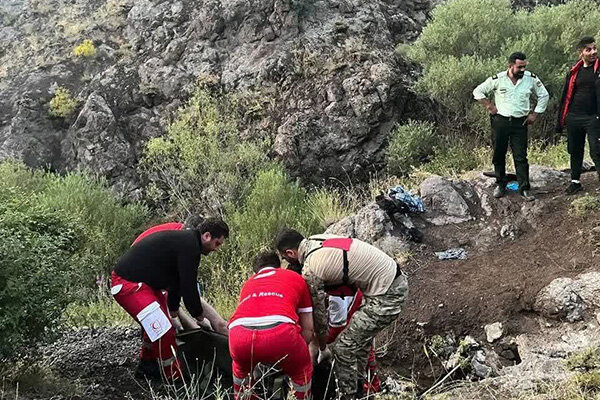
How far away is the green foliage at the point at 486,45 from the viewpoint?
528 inches

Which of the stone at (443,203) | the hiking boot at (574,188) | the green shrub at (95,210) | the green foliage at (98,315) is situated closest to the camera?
the green foliage at (98,315)

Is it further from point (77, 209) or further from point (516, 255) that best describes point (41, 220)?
point (77, 209)

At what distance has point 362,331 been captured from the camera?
170 inches

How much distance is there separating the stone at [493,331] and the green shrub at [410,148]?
7.81m

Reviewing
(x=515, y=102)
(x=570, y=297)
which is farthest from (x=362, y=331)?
(x=515, y=102)

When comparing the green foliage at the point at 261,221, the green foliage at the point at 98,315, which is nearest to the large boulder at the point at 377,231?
the green foliage at the point at 261,221

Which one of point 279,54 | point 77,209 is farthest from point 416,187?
point 279,54

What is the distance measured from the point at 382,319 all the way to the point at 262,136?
37.8ft

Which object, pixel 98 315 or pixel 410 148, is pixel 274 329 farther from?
pixel 410 148

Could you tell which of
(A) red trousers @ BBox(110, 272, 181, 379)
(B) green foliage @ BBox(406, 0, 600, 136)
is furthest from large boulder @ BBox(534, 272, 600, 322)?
(B) green foliage @ BBox(406, 0, 600, 136)

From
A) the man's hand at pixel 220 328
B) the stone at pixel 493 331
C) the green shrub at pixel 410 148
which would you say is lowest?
the green shrub at pixel 410 148

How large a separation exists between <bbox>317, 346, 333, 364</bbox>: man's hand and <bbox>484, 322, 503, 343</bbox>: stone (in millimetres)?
2070

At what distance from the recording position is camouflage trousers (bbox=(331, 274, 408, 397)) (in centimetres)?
429

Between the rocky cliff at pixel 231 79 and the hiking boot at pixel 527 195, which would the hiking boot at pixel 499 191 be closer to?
the hiking boot at pixel 527 195
